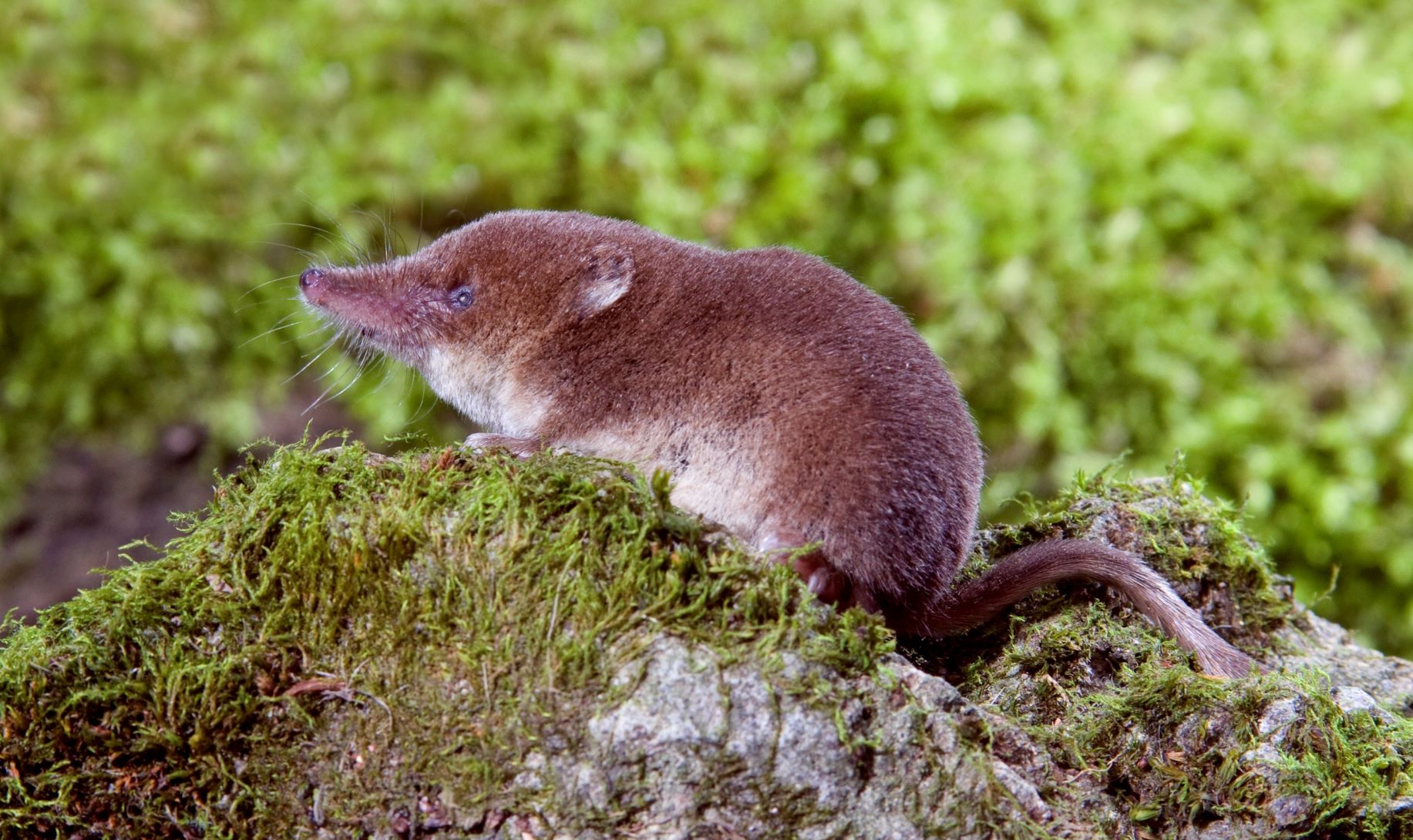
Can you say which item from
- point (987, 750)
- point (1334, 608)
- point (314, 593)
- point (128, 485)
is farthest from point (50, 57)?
point (1334, 608)

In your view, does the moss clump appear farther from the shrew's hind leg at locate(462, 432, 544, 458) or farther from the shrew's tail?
the shrew's tail

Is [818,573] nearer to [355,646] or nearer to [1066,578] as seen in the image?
[1066,578]

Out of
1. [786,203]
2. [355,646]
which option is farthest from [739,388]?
[786,203]

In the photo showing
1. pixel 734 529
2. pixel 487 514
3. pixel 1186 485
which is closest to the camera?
pixel 487 514

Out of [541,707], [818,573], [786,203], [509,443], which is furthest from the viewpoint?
[786,203]

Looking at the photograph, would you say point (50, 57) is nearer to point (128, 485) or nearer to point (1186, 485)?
point (128, 485)

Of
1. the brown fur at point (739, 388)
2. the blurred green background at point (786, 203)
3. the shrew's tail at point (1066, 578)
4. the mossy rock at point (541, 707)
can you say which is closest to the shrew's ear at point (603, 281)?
the brown fur at point (739, 388)

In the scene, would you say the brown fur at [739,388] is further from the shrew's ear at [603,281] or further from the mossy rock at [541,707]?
the mossy rock at [541,707]

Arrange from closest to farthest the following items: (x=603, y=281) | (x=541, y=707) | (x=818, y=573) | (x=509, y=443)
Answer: (x=541, y=707) → (x=818, y=573) → (x=509, y=443) → (x=603, y=281)
